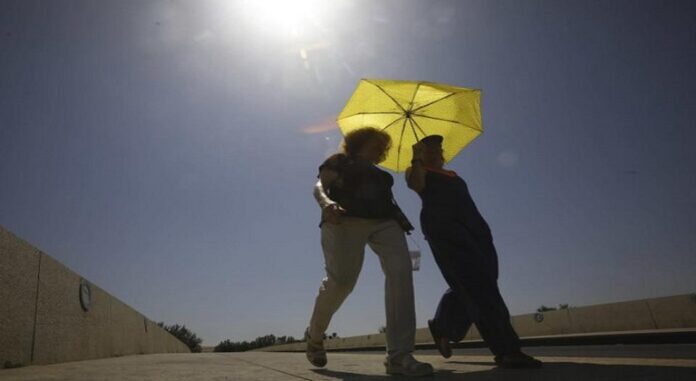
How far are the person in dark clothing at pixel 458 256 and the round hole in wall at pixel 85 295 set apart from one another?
561cm

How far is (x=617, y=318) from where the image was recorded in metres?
10.1

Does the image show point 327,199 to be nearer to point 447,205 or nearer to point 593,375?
point 447,205

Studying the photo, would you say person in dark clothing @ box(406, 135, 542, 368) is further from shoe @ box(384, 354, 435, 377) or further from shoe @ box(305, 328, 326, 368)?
shoe @ box(305, 328, 326, 368)

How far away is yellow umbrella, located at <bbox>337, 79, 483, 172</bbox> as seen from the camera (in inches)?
195

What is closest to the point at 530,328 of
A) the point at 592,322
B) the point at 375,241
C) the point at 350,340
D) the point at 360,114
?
the point at 592,322

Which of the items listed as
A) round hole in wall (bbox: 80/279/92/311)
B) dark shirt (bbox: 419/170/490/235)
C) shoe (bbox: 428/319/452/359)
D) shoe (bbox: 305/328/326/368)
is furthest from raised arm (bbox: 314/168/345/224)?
round hole in wall (bbox: 80/279/92/311)

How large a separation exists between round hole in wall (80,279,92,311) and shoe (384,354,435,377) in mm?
5828

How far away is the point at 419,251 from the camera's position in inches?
163

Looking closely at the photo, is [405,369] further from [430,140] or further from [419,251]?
[430,140]

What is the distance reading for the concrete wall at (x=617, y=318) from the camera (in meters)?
8.56

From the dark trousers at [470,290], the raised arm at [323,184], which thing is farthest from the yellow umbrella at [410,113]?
the dark trousers at [470,290]

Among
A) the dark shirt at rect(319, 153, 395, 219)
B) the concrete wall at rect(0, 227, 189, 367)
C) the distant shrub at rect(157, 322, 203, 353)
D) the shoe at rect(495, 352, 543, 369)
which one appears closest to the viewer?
the shoe at rect(495, 352, 543, 369)

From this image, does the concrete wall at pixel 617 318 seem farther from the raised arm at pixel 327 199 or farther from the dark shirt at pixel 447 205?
the raised arm at pixel 327 199

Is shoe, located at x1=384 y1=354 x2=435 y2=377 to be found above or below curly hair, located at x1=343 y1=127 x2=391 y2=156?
below
